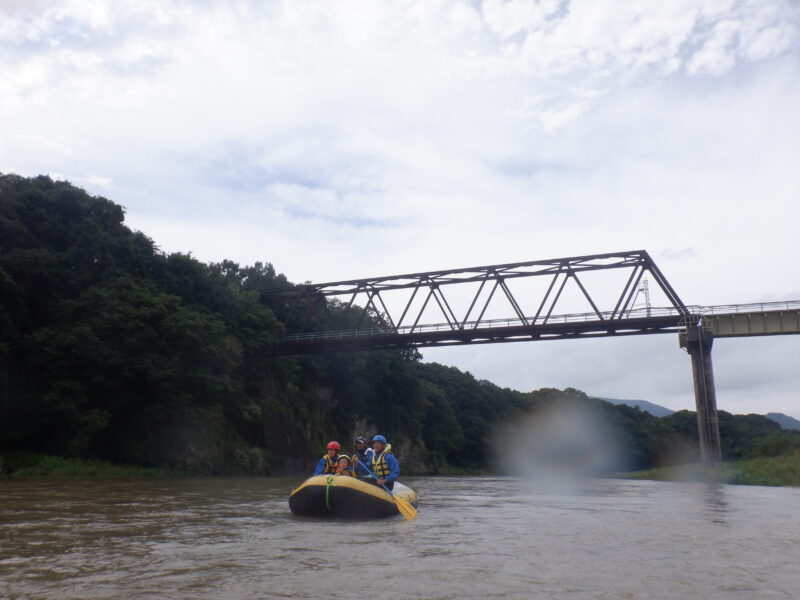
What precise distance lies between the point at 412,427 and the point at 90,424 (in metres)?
43.8

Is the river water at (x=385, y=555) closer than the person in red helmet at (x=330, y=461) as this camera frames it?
Yes

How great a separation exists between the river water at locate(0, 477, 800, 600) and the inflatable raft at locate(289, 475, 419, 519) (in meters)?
0.34

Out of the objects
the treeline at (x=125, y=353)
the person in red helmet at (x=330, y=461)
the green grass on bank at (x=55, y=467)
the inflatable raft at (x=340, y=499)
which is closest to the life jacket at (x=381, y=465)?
the person in red helmet at (x=330, y=461)

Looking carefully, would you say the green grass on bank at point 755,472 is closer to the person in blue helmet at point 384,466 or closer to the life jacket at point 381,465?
the person in blue helmet at point 384,466

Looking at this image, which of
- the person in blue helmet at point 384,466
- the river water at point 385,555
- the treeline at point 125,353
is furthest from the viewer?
the treeline at point 125,353

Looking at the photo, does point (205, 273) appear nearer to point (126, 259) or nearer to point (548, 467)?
point (126, 259)

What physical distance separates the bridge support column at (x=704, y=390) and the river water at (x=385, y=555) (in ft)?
71.0

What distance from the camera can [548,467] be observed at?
91.4 meters

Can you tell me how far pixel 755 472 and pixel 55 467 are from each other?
32.0m

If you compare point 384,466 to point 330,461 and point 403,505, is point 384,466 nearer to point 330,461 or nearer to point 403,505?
point 403,505

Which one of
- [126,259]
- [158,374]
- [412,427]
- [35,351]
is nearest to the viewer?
[35,351]

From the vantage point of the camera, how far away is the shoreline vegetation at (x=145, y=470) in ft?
97.1

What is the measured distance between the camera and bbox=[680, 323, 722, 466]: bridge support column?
35781 millimetres

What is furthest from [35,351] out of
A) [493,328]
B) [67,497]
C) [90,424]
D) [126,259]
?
[493,328]
